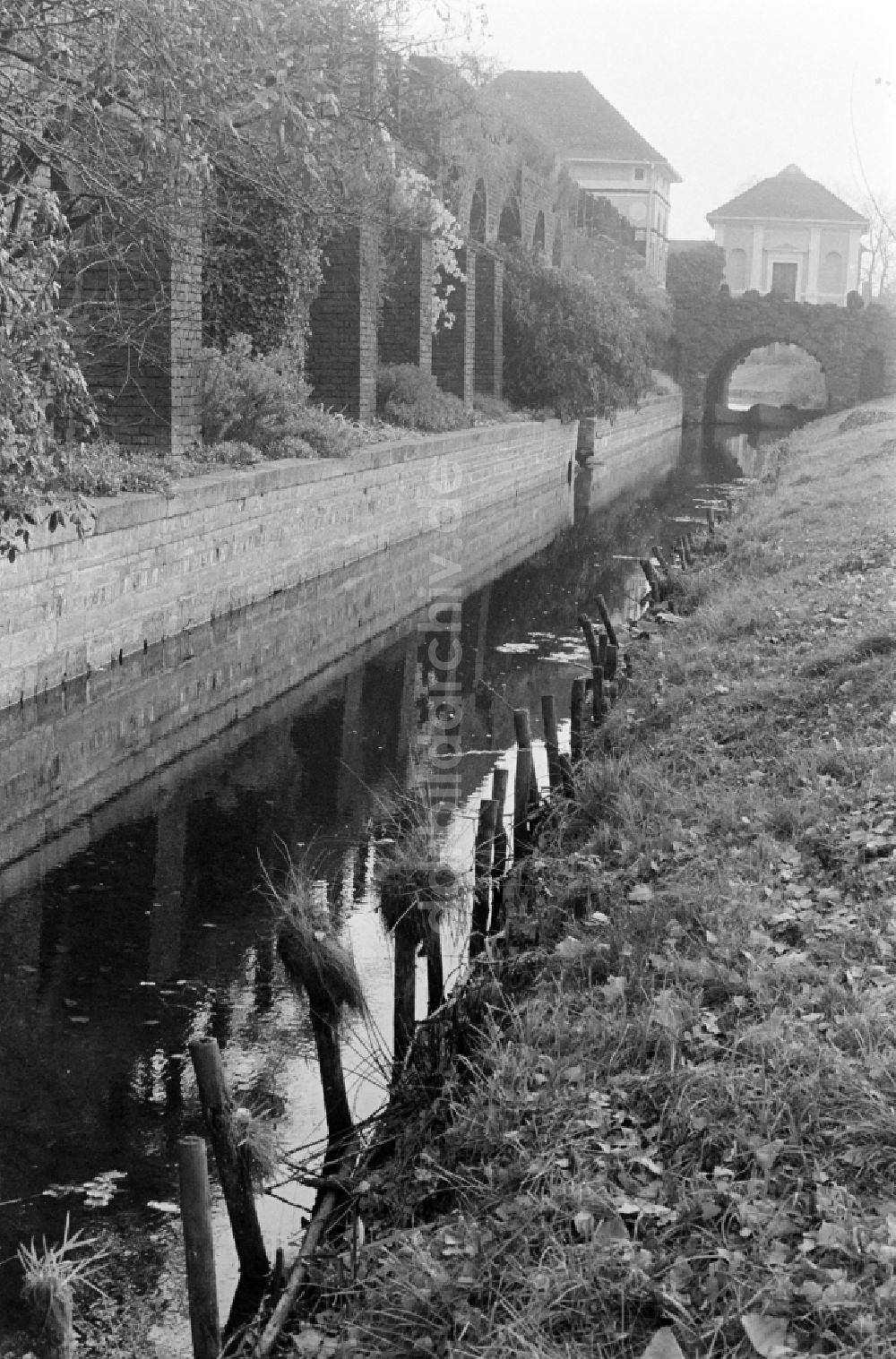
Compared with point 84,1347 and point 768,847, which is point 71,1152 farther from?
point 768,847

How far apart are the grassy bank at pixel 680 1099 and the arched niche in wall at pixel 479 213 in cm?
2442

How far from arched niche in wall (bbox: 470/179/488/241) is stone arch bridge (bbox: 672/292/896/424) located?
983 inches

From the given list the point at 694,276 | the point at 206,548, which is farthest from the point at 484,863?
the point at 694,276

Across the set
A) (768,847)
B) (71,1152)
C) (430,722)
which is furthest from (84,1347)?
(430,722)

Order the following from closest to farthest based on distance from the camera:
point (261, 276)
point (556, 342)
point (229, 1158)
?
1. point (229, 1158)
2. point (261, 276)
3. point (556, 342)

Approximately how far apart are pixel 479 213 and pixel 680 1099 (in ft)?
94.2

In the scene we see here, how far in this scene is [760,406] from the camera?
6053 cm

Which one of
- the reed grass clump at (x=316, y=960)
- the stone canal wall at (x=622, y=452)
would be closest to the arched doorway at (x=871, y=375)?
the stone canal wall at (x=622, y=452)

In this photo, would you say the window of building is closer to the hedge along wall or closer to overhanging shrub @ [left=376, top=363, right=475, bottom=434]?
overhanging shrub @ [left=376, top=363, right=475, bottom=434]

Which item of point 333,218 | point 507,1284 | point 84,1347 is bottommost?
point 84,1347

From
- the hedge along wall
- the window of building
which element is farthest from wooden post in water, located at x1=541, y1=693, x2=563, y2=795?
the window of building

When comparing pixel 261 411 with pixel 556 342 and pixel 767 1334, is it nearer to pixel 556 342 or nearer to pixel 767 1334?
pixel 767 1334

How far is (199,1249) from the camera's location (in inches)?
142

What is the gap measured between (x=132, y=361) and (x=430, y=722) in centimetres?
544
